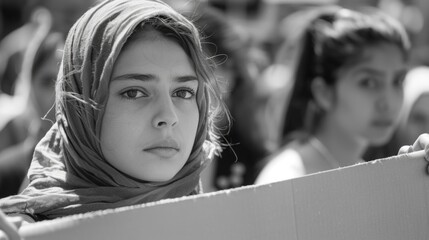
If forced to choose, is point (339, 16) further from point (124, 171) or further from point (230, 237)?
point (230, 237)

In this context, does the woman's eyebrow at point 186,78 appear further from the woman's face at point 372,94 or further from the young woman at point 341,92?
the woman's face at point 372,94

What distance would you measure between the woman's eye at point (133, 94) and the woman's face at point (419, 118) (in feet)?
9.42

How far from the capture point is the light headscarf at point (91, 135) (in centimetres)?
174

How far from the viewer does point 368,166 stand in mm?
1621

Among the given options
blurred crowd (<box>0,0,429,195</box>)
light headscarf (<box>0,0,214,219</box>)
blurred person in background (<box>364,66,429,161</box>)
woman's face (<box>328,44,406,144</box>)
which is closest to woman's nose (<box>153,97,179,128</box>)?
light headscarf (<box>0,0,214,219</box>)

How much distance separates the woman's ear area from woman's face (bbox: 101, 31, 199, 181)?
145 centimetres

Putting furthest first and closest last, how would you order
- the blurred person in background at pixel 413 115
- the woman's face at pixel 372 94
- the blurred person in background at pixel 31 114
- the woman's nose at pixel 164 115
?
the blurred person in background at pixel 413 115
the blurred person in background at pixel 31 114
the woman's face at pixel 372 94
the woman's nose at pixel 164 115

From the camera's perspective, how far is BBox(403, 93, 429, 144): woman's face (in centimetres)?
434

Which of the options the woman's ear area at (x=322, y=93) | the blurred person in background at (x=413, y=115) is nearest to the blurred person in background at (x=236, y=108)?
the woman's ear area at (x=322, y=93)

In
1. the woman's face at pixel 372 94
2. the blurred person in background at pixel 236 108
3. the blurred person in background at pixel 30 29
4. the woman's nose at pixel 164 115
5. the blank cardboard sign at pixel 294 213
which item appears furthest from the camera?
the blurred person in background at pixel 30 29

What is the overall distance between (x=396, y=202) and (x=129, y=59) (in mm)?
732

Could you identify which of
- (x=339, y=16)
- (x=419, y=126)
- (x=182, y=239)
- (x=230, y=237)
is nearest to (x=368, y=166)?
(x=230, y=237)

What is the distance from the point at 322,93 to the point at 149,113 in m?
1.62

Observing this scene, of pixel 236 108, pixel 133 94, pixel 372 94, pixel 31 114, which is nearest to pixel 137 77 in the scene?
pixel 133 94
